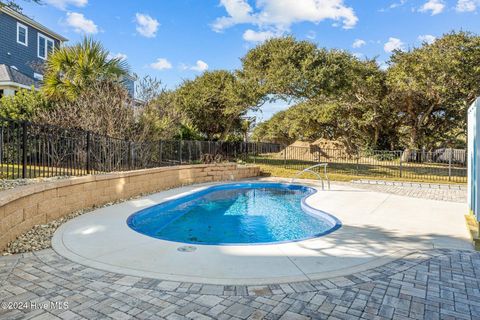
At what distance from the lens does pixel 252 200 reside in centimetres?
1017

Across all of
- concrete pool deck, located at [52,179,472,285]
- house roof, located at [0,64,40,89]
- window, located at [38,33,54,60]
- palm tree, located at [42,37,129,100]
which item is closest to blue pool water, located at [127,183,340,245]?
concrete pool deck, located at [52,179,472,285]

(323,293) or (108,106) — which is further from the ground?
(108,106)

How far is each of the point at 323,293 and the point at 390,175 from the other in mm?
13101

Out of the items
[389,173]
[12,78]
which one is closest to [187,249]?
[389,173]

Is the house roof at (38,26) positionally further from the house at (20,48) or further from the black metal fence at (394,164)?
the black metal fence at (394,164)

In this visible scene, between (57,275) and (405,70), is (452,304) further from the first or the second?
(405,70)

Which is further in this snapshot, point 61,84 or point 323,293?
point 61,84

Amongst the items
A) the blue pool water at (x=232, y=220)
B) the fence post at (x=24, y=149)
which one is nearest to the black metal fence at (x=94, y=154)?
the fence post at (x=24, y=149)

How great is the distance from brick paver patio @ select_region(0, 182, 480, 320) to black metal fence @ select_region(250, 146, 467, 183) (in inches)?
439

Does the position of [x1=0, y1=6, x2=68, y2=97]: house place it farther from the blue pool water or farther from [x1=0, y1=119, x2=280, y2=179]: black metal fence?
the blue pool water

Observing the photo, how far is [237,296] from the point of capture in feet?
9.66

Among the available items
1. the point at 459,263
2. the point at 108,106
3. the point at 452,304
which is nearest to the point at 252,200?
the point at 108,106

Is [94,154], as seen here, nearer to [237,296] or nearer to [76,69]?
[76,69]

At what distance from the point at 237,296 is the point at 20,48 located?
2247 cm
